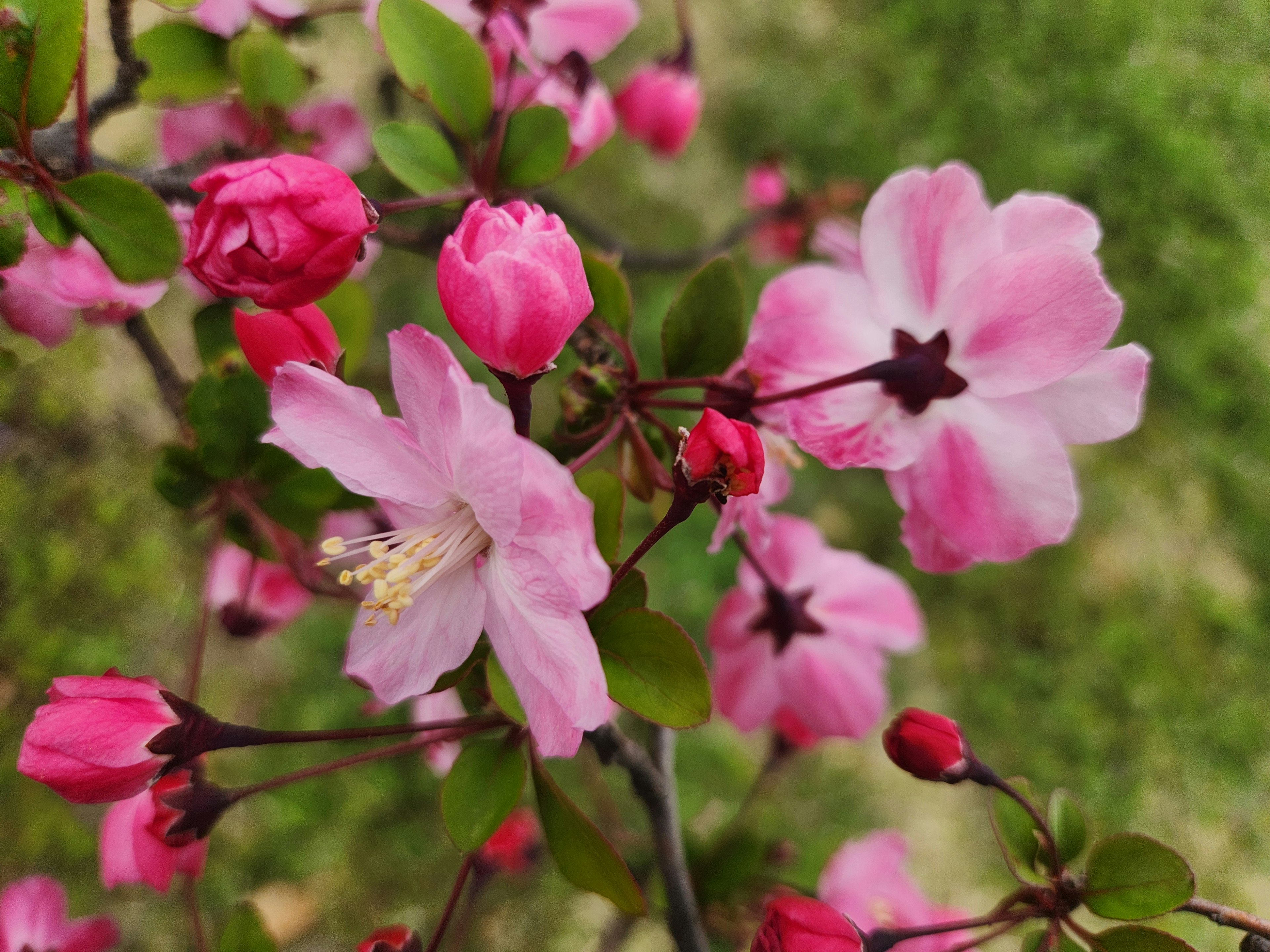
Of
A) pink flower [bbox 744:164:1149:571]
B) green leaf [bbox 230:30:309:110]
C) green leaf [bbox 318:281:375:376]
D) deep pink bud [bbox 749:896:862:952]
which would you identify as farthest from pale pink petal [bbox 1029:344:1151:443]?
green leaf [bbox 230:30:309:110]

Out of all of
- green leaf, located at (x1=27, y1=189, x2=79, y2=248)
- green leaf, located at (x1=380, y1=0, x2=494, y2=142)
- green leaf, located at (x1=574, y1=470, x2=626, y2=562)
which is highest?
green leaf, located at (x1=380, y1=0, x2=494, y2=142)

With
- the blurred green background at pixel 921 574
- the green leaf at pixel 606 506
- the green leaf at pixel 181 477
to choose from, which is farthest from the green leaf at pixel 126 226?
the blurred green background at pixel 921 574

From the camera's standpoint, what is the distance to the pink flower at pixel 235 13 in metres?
0.49

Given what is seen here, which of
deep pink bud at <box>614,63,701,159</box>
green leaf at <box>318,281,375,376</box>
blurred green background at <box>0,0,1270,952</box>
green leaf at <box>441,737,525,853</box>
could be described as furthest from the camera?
blurred green background at <box>0,0,1270,952</box>

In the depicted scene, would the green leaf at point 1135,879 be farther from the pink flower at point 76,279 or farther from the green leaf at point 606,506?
the pink flower at point 76,279

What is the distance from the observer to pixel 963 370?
344mm

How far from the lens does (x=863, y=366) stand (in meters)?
0.36

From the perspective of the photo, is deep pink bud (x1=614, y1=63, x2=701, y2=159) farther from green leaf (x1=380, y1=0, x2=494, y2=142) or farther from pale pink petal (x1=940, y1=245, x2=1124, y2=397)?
pale pink petal (x1=940, y1=245, x2=1124, y2=397)

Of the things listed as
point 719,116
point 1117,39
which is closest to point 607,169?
point 719,116

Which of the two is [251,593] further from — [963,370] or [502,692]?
[963,370]

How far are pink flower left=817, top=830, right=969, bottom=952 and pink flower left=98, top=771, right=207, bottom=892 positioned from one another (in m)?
0.50

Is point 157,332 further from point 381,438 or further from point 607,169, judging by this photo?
point 381,438

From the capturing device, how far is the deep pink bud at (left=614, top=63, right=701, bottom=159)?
31.3 inches

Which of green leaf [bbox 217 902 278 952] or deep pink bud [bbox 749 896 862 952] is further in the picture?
green leaf [bbox 217 902 278 952]
